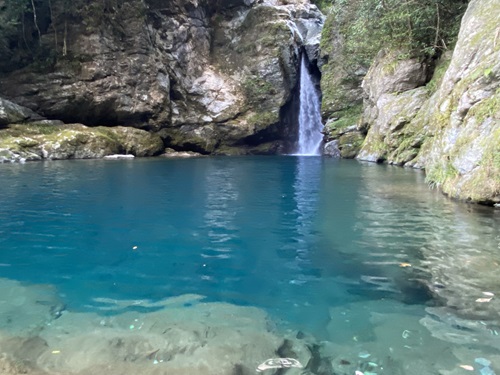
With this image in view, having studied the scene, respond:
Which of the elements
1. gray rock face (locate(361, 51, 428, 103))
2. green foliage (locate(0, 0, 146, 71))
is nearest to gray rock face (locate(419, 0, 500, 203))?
gray rock face (locate(361, 51, 428, 103))

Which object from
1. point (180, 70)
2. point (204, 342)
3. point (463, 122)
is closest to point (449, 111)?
point (463, 122)

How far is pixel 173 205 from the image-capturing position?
10.7 m

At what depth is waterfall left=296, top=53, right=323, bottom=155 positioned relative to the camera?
1542 inches

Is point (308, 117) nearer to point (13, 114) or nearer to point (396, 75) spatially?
point (396, 75)

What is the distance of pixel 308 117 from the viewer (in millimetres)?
39969

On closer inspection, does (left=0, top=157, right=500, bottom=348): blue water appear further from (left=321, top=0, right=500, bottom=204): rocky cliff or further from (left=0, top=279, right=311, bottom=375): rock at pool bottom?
(left=321, top=0, right=500, bottom=204): rocky cliff

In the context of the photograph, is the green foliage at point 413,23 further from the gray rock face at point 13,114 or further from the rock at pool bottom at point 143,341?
the gray rock face at point 13,114

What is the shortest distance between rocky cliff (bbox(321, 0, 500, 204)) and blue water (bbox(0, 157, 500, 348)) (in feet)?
3.26

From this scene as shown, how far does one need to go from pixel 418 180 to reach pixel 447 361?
12.6 meters

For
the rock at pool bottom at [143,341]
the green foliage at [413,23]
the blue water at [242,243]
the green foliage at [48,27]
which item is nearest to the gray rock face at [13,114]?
the green foliage at [48,27]

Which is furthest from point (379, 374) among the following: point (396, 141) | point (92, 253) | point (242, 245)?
point (396, 141)

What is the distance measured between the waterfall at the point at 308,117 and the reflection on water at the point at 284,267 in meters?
28.1

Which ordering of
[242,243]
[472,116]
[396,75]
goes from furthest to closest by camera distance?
1. [396,75]
2. [472,116]
3. [242,243]

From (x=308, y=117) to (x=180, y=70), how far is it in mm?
12925
